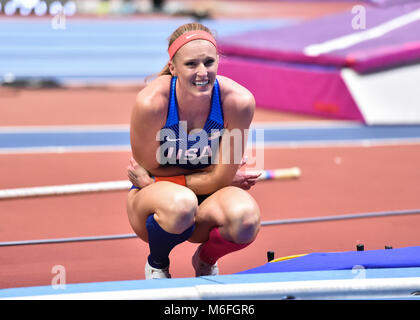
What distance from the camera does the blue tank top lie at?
2844 millimetres

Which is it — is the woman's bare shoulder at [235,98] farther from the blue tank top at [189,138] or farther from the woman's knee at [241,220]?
the woman's knee at [241,220]

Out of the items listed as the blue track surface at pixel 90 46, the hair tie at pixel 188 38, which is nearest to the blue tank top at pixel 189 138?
the hair tie at pixel 188 38

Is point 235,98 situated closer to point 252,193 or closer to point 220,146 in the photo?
point 220,146

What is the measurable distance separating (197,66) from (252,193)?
215cm

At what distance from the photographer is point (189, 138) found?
289 cm

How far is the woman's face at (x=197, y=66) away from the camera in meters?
2.75

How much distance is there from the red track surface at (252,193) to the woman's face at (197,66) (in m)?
1.00

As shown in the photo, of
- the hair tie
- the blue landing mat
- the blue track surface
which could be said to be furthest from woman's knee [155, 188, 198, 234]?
the blue track surface

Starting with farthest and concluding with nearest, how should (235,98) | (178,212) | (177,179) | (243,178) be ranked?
(243,178)
(177,179)
(235,98)
(178,212)

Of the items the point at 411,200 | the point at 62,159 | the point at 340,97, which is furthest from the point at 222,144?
the point at 340,97

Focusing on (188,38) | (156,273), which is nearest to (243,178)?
(156,273)

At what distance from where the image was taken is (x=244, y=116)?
9.47ft
